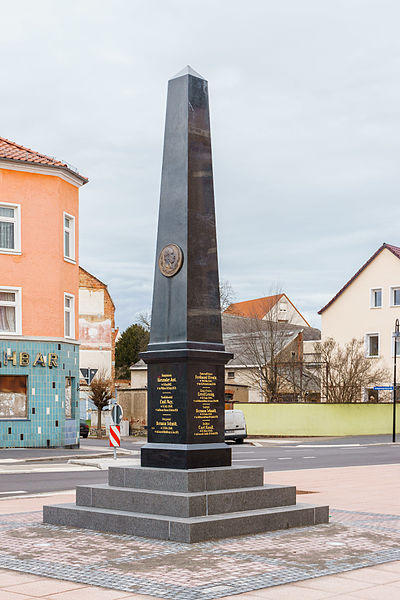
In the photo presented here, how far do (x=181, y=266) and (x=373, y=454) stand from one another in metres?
19.9

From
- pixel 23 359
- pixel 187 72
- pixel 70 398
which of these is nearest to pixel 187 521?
pixel 187 72

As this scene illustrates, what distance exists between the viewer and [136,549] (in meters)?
8.98

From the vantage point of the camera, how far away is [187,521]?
9430 mm

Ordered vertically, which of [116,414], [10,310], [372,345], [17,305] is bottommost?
[116,414]

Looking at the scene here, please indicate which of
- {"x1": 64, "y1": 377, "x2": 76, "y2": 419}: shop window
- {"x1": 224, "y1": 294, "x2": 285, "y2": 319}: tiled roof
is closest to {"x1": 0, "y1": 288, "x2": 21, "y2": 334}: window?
{"x1": 64, "y1": 377, "x2": 76, "y2": 419}: shop window

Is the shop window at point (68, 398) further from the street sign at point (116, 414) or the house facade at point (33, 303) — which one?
the street sign at point (116, 414)

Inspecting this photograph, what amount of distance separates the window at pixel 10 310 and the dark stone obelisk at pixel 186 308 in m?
19.1

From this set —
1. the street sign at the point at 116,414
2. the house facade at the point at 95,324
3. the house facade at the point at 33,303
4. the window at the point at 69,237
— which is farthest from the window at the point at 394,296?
the street sign at the point at 116,414

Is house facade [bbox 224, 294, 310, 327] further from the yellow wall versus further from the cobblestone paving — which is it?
the cobblestone paving

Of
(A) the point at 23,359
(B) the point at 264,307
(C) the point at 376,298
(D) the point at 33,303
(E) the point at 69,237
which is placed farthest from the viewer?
(B) the point at 264,307

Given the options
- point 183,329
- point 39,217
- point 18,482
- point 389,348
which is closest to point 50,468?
point 18,482

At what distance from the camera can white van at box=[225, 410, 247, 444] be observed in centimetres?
3709

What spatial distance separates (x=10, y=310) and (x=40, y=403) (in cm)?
341

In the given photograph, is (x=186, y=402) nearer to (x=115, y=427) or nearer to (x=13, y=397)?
(x=115, y=427)
